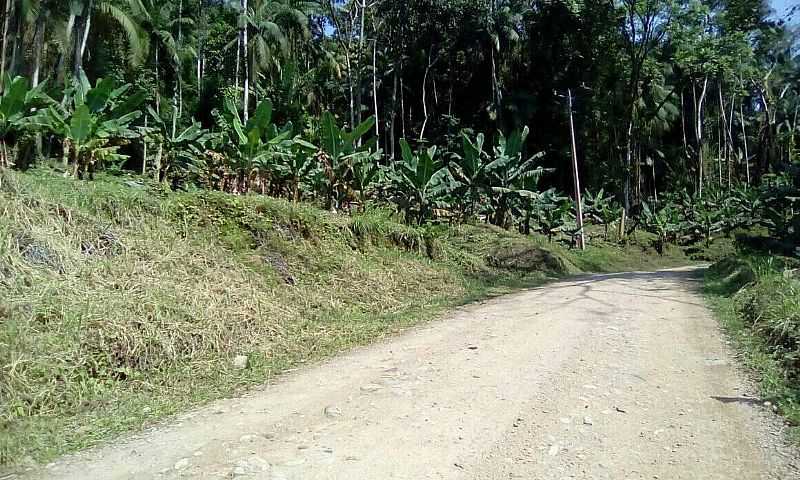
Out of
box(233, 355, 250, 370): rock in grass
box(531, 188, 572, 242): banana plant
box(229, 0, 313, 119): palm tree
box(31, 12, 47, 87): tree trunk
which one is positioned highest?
box(229, 0, 313, 119): palm tree

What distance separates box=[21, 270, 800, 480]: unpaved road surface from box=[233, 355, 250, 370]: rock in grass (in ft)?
2.20

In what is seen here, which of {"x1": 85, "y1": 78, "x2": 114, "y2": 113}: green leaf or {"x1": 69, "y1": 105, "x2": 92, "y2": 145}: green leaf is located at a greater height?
{"x1": 85, "y1": 78, "x2": 114, "y2": 113}: green leaf

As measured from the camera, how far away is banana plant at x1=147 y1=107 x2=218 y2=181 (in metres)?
12.1

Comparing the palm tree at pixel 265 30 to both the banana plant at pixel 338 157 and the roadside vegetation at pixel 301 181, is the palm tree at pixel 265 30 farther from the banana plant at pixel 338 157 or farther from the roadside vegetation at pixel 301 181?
the banana plant at pixel 338 157

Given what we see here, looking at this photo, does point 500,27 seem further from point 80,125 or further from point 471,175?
point 80,125

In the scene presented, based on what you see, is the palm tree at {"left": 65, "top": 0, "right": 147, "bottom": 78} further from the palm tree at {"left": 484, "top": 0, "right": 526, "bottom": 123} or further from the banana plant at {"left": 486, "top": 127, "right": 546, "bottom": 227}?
the palm tree at {"left": 484, "top": 0, "right": 526, "bottom": 123}

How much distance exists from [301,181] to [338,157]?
91cm

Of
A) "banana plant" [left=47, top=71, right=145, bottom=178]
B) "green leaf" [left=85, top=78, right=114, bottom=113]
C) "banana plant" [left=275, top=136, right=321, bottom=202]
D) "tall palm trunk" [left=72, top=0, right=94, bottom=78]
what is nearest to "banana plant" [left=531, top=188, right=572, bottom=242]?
"banana plant" [left=275, top=136, right=321, bottom=202]

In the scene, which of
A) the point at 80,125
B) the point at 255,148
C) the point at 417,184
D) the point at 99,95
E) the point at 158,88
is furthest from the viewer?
the point at 158,88

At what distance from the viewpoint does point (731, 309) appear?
30.3ft

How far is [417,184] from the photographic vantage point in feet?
49.5

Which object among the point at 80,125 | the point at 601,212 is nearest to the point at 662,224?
the point at 601,212

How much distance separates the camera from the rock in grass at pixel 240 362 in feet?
20.3

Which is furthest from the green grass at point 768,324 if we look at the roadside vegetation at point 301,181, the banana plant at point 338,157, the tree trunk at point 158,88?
the tree trunk at point 158,88
